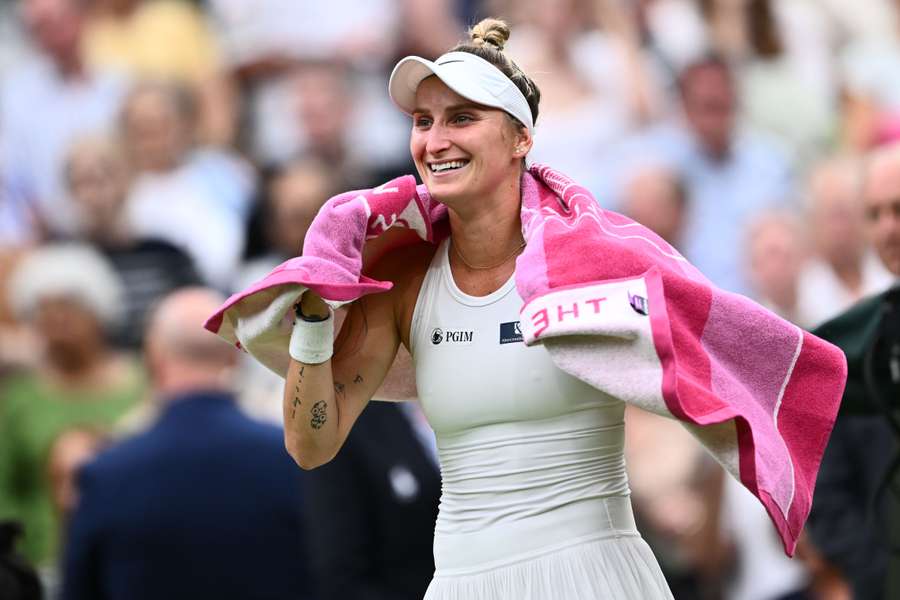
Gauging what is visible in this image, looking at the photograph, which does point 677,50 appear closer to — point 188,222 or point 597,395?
point 188,222

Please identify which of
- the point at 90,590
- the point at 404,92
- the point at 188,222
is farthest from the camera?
the point at 188,222

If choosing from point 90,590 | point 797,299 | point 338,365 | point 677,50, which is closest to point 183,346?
point 90,590

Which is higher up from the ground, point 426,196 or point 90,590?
point 426,196

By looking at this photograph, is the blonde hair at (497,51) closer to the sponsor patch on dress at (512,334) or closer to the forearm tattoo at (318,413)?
the sponsor patch on dress at (512,334)

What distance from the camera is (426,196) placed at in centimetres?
429

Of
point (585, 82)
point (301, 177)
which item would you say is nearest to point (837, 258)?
point (585, 82)

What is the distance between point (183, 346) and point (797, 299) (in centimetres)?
362

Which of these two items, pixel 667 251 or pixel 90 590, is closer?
pixel 667 251

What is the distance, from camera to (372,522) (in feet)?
19.2

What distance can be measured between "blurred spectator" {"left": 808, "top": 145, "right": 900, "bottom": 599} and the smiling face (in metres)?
1.57

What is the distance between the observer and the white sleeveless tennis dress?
13.1ft

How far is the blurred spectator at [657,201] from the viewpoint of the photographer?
9117 millimetres

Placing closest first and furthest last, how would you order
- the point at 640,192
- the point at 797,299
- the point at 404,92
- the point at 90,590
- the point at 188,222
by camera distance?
the point at 404,92
the point at 90,590
the point at 797,299
the point at 640,192
the point at 188,222

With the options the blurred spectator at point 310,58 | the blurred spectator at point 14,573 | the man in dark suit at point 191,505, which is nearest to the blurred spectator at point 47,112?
the blurred spectator at point 310,58
